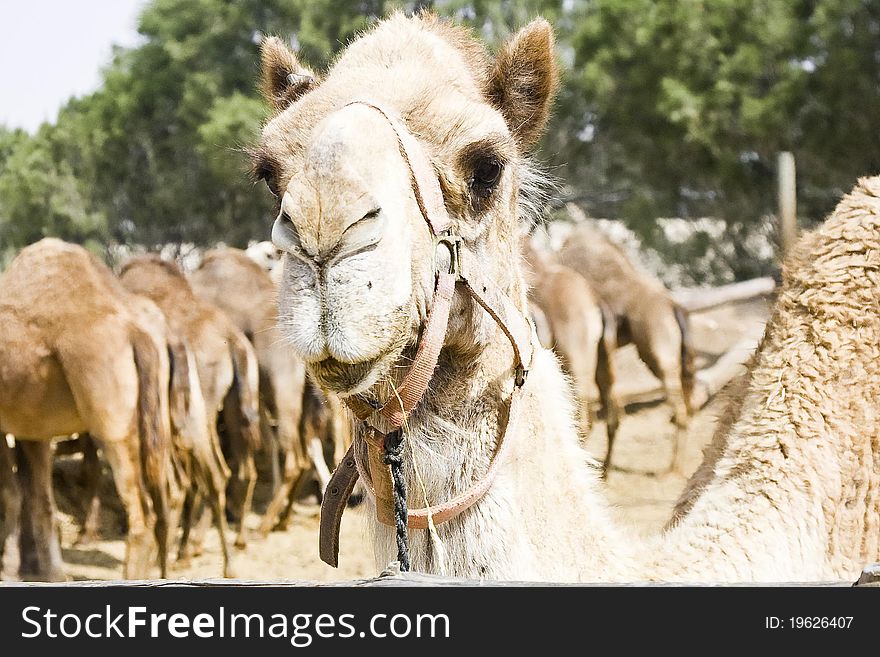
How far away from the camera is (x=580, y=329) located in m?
10.2

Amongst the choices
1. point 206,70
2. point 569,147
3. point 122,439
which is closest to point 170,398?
point 122,439

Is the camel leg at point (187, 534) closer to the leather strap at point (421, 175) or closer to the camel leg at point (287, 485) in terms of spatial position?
the camel leg at point (287, 485)

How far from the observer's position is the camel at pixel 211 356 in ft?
27.6

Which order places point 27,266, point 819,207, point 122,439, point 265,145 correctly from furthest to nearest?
point 819,207
point 27,266
point 122,439
point 265,145

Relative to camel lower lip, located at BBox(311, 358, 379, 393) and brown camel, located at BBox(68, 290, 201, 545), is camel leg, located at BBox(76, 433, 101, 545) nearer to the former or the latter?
brown camel, located at BBox(68, 290, 201, 545)

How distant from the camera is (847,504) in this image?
236 centimetres

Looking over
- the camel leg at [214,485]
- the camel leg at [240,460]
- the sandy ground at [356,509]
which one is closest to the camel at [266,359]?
the camel leg at [240,460]

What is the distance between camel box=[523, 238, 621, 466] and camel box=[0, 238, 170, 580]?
4.48 m

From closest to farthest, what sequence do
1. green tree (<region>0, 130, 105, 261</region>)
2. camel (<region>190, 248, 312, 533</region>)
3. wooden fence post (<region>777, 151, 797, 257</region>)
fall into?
wooden fence post (<region>777, 151, 797, 257</region>) → camel (<region>190, 248, 312, 533</region>) → green tree (<region>0, 130, 105, 261</region>)

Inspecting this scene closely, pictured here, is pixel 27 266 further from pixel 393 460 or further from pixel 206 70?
pixel 206 70

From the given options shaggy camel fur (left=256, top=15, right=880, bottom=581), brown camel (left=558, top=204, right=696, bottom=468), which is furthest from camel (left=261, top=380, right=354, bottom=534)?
shaggy camel fur (left=256, top=15, right=880, bottom=581)

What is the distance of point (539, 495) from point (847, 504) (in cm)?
75

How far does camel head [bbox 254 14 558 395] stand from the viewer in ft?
5.73

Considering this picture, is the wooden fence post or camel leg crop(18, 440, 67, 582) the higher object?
the wooden fence post
